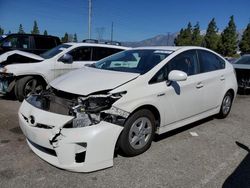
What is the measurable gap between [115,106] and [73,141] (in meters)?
0.69

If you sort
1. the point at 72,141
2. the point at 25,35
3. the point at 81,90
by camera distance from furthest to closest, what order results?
1. the point at 25,35
2. the point at 81,90
3. the point at 72,141

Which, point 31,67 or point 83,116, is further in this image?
point 31,67

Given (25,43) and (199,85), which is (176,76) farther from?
(25,43)

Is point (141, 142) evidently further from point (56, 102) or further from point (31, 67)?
point (31, 67)

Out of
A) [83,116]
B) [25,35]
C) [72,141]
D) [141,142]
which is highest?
[25,35]

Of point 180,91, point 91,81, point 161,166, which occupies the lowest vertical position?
point 161,166

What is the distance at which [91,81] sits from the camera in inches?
148

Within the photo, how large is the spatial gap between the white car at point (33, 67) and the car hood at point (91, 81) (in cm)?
277

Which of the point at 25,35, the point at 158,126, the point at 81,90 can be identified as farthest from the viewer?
the point at 25,35

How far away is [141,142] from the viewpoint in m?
3.77

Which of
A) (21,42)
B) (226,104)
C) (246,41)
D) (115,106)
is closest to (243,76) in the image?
(226,104)

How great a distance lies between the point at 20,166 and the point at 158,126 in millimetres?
2025

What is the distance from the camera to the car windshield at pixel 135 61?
413cm

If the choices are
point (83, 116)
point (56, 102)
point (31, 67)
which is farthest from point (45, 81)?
point (83, 116)
